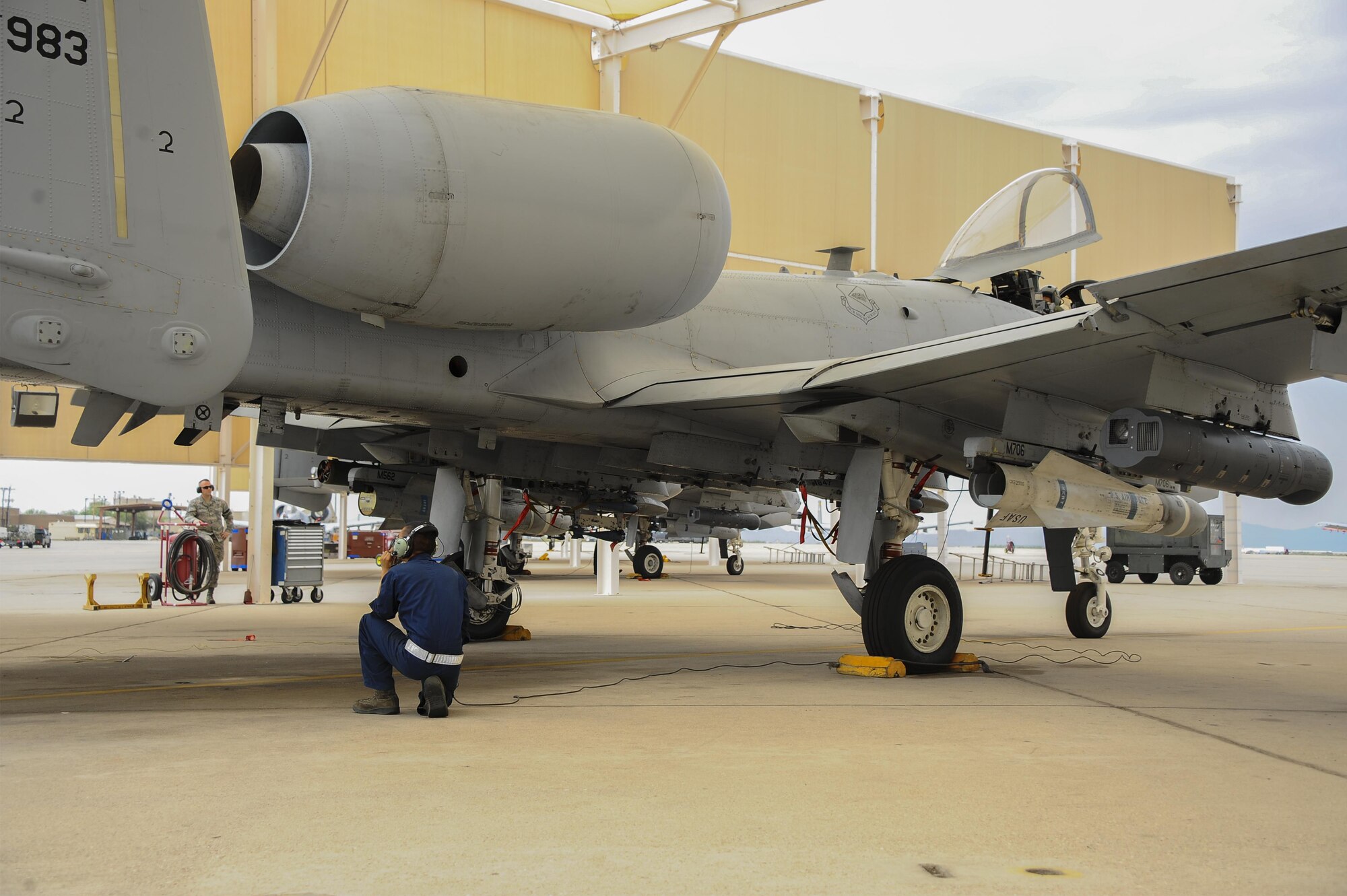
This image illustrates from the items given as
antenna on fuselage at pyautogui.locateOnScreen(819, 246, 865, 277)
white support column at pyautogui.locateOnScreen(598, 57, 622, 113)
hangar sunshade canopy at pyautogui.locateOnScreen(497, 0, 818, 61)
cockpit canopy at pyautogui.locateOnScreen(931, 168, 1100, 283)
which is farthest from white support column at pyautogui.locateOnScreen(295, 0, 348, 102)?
cockpit canopy at pyautogui.locateOnScreen(931, 168, 1100, 283)

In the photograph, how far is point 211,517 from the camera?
16.6m

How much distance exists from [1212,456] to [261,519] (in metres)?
13.1

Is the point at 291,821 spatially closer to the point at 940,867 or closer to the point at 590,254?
the point at 940,867

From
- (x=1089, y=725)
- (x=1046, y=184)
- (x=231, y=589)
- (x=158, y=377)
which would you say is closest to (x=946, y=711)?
(x=1089, y=725)

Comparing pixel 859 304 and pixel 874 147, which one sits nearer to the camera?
pixel 859 304

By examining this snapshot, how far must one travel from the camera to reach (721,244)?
6.31m

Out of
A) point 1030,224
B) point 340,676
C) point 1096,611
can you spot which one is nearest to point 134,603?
point 340,676

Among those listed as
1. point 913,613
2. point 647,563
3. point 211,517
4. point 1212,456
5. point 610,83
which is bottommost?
point 647,563

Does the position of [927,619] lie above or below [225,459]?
below

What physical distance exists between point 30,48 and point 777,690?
206 inches

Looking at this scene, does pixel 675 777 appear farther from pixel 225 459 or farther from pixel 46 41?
pixel 225 459

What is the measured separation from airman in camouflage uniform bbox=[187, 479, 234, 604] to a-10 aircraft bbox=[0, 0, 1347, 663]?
8.30 metres

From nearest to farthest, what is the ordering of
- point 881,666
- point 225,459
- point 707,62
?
1. point 881,666
2. point 707,62
3. point 225,459

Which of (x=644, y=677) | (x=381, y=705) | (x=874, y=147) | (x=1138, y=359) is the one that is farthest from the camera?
(x=874, y=147)
